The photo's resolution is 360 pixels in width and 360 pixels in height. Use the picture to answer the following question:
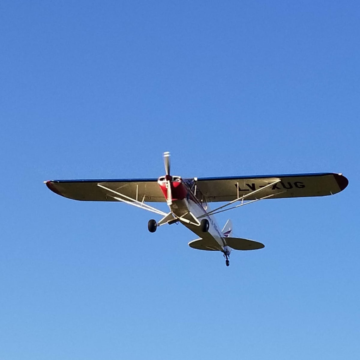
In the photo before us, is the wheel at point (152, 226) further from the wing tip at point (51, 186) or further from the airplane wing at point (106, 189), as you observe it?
the wing tip at point (51, 186)

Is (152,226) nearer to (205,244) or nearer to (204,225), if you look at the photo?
(204,225)

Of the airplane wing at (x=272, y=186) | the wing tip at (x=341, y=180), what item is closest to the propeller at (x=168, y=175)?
the airplane wing at (x=272, y=186)

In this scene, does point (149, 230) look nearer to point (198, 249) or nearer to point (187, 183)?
point (187, 183)

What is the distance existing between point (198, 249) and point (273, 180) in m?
3.63

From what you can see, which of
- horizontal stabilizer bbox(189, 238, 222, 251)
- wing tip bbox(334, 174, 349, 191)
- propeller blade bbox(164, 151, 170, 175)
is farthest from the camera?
horizontal stabilizer bbox(189, 238, 222, 251)

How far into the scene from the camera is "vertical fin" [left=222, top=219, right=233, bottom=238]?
27672mm

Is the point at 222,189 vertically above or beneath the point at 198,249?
above

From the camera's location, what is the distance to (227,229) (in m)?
28.3

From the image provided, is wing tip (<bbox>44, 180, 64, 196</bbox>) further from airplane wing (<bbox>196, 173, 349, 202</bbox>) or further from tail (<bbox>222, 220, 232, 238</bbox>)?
tail (<bbox>222, 220, 232, 238</bbox>)

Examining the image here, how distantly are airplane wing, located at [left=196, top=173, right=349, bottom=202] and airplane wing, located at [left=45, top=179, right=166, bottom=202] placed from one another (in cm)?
170

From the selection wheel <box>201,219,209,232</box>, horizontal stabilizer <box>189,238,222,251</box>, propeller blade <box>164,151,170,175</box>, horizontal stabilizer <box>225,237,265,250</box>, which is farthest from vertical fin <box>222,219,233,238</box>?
propeller blade <box>164,151,170,175</box>

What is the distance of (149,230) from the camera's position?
861 inches

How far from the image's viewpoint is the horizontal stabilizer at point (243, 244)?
25.4 m

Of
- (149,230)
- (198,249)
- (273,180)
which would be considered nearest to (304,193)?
(273,180)
